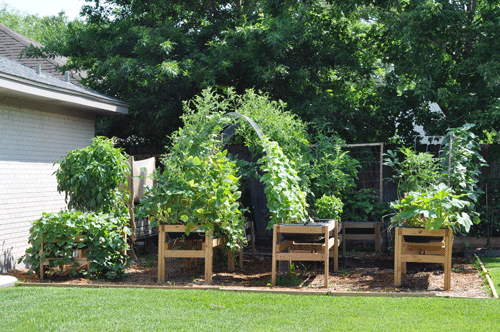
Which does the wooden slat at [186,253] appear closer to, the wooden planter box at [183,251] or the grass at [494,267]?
the wooden planter box at [183,251]

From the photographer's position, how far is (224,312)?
427 cm

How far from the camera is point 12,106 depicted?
6879 mm

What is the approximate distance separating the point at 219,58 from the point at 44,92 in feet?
11.6

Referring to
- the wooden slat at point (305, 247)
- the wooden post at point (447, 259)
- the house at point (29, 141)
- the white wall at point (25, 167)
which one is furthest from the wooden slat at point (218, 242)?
the white wall at point (25, 167)

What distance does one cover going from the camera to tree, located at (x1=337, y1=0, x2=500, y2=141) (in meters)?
8.19

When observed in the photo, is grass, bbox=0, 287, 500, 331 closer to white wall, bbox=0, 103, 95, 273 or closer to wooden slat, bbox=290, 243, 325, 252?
wooden slat, bbox=290, 243, 325, 252

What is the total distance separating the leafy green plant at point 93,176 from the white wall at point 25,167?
79 cm

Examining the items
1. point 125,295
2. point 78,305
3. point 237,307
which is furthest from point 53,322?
point 237,307

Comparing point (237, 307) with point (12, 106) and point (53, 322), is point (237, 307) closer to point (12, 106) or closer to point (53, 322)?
point (53, 322)

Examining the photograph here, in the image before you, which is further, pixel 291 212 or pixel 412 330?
pixel 291 212

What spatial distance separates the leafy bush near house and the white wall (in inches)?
38.0

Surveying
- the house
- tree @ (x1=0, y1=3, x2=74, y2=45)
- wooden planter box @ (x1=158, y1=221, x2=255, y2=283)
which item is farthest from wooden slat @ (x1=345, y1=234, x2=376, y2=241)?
tree @ (x1=0, y1=3, x2=74, y2=45)

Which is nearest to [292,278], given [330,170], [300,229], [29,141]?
[300,229]

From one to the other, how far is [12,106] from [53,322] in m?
3.86
